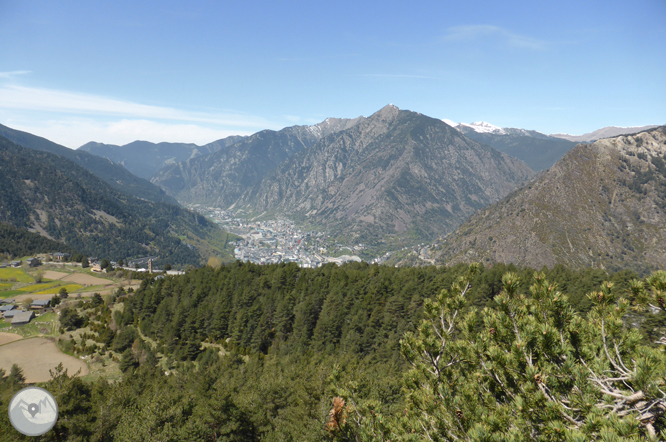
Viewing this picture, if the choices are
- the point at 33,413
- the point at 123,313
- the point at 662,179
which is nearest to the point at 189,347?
the point at 123,313

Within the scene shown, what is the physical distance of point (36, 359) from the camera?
69000 millimetres

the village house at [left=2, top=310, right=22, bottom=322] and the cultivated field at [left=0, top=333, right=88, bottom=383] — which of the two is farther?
the village house at [left=2, top=310, right=22, bottom=322]

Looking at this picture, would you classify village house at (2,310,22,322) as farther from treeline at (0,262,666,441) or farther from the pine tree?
the pine tree

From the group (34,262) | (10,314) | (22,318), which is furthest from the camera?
(34,262)

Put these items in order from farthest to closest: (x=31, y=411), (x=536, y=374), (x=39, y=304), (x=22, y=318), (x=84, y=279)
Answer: (x=84, y=279), (x=39, y=304), (x=22, y=318), (x=31, y=411), (x=536, y=374)

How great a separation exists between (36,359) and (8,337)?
15818 mm

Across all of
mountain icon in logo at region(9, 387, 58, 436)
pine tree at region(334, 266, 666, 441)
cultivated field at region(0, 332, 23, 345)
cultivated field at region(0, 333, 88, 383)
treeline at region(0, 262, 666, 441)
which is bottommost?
cultivated field at region(0, 333, 88, 383)

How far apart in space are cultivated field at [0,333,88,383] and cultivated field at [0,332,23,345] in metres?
1.74

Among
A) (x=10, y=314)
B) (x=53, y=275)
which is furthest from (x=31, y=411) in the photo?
(x=53, y=275)

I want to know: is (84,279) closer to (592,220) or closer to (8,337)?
(8,337)

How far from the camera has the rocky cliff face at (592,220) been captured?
158125mm

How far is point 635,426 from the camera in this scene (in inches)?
239

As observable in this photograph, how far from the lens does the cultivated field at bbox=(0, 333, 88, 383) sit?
2500 inches

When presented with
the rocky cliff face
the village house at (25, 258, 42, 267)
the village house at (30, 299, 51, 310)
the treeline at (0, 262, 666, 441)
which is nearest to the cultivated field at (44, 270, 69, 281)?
the village house at (25, 258, 42, 267)
